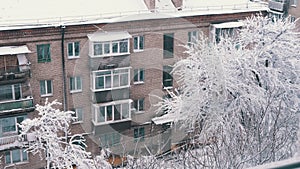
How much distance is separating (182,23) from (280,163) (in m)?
5.77

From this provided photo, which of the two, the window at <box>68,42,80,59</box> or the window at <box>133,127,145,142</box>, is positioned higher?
the window at <box>68,42,80,59</box>

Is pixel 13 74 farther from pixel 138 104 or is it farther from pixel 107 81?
pixel 138 104

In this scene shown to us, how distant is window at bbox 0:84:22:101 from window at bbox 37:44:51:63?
1.49ft

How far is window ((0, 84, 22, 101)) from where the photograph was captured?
5.59m

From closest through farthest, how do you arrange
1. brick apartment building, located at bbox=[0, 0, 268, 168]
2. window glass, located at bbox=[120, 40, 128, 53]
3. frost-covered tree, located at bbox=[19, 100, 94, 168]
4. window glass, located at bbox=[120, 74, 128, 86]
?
frost-covered tree, located at bbox=[19, 100, 94, 168] < brick apartment building, located at bbox=[0, 0, 268, 168] < window glass, located at bbox=[120, 40, 128, 53] < window glass, located at bbox=[120, 74, 128, 86]

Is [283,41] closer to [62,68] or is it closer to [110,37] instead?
[110,37]

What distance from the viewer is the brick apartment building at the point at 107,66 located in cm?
555

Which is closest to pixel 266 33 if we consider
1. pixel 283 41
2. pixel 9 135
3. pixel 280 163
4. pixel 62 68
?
pixel 283 41

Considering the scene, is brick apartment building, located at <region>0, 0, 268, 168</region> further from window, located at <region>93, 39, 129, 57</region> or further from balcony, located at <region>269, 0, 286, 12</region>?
balcony, located at <region>269, 0, 286, 12</region>

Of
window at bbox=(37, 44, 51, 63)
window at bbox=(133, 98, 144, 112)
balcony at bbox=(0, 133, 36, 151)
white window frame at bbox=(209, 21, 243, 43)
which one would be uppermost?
white window frame at bbox=(209, 21, 243, 43)

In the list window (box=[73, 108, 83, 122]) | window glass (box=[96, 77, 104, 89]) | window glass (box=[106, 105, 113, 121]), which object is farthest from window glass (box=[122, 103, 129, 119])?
window (box=[73, 108, 83, 122])

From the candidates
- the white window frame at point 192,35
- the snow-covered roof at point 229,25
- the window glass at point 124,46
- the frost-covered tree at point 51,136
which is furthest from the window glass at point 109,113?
the snow-covered roof at point 229,25

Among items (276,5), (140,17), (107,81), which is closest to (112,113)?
(107,81)

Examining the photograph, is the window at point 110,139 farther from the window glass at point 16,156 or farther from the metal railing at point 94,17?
the metal railing at point 94,17
